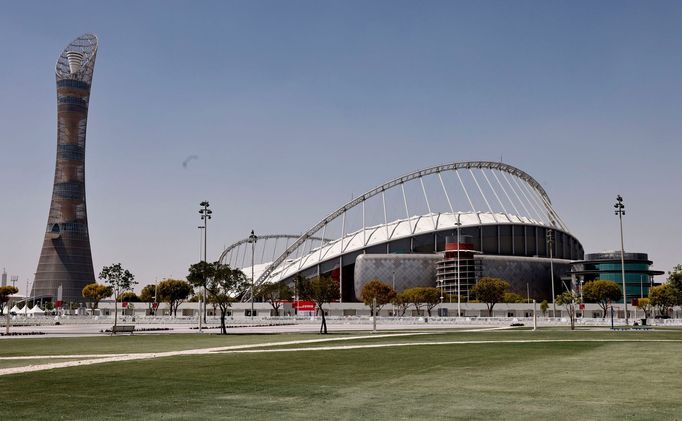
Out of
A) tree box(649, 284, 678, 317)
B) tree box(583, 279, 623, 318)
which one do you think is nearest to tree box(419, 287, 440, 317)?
tree box(583, 279, 623, 318)

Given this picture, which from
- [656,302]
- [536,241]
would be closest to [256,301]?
[536,241]

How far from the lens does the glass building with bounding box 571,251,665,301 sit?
599 ft

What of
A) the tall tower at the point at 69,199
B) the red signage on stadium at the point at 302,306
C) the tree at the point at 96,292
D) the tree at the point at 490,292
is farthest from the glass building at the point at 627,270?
the tall tower at the point at 69,199

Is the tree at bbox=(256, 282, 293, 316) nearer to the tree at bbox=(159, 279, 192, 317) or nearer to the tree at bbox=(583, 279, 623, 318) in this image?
the tree at bbox=(159, 279, 192, 317)

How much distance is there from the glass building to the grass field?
162395 mm

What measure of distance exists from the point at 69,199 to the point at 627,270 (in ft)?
480

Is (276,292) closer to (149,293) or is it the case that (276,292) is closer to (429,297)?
(429,297)

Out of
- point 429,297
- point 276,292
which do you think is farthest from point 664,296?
point 276,292

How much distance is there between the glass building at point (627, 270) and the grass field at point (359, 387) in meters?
162

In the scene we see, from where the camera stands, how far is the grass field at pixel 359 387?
15633mm

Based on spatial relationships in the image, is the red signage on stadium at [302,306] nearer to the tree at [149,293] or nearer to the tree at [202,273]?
the tree at [149,293]

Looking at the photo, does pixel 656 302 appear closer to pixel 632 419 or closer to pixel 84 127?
pixel 632 419

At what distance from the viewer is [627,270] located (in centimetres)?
18325

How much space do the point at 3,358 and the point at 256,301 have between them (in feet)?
493
